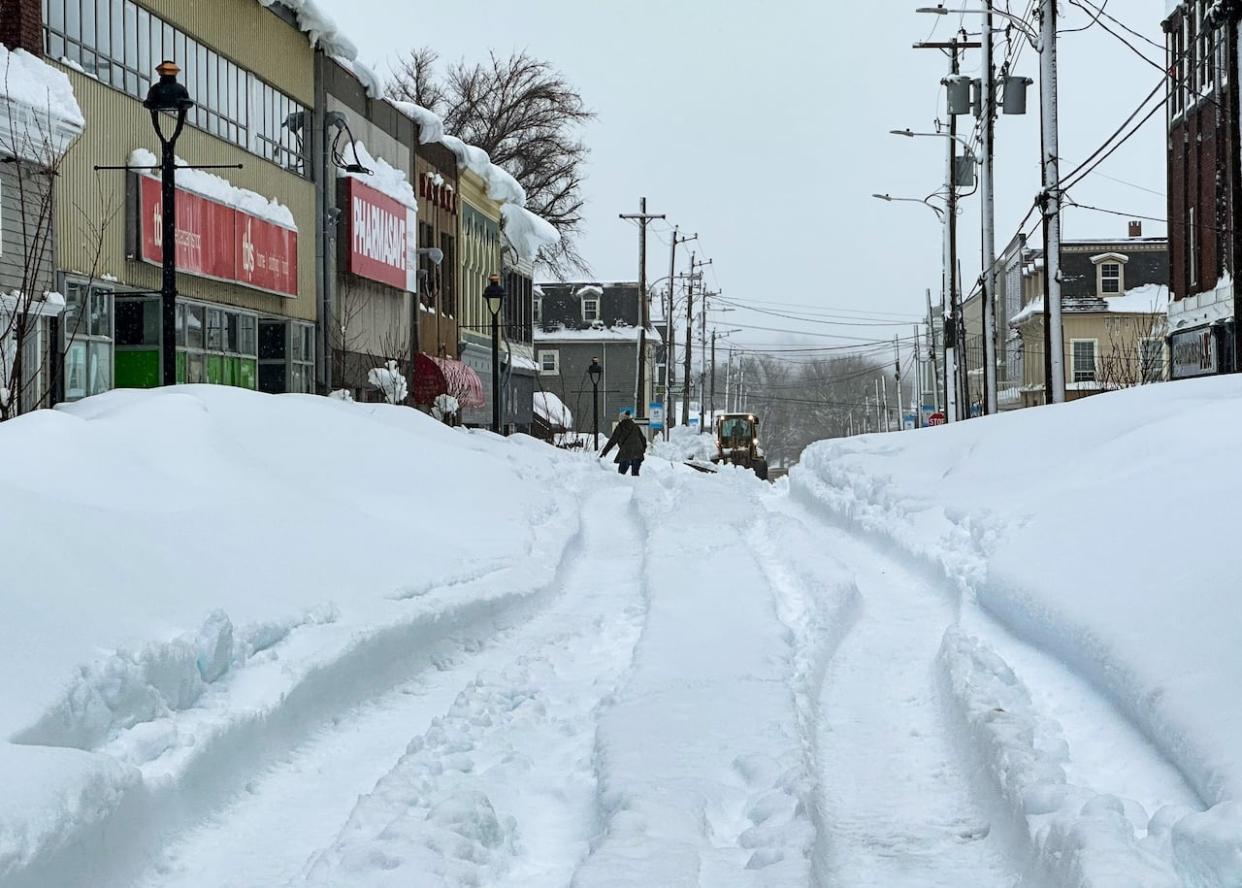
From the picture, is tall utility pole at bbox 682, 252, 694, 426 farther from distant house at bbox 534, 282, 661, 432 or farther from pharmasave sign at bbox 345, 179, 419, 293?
pharmasave sign at bbox 345, 179, 419, 293

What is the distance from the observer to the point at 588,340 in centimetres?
7975

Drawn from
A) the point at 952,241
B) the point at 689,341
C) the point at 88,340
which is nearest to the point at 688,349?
the point at 689,341

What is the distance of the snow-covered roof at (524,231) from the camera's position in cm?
5138

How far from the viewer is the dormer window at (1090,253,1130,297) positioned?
61062mm

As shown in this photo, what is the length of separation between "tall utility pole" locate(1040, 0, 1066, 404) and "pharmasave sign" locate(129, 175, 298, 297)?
47.6 feet

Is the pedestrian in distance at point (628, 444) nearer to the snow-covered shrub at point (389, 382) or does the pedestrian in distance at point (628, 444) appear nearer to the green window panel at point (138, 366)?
the snow-covered shrub at point (389, 382)

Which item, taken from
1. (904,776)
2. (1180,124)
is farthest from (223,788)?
(1180,124)

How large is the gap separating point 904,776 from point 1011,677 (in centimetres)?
160

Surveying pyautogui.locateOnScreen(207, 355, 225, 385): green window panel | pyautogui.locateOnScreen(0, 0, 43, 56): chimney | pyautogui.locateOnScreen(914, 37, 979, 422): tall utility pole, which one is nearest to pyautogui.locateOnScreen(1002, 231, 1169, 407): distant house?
pyautogui.locateOnScreen(914, 37, 979, 422): tall utility pole

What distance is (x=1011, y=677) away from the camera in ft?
26.1

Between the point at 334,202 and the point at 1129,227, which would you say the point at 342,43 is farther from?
the point at 1129,227

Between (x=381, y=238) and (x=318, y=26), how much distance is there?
19.3 ft

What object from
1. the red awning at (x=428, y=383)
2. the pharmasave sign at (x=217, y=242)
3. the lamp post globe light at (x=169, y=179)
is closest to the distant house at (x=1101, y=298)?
the red awning at (x=428, y=383)

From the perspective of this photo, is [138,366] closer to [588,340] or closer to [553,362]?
[553,362]
